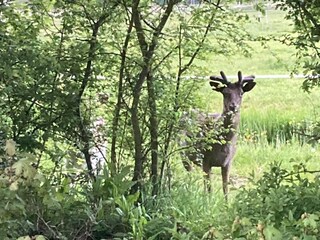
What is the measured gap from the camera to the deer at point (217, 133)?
3.40m

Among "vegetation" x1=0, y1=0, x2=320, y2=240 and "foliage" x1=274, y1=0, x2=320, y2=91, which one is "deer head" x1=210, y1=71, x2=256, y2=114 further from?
"foliage" x1=274, y1=0, x2=320, y2=91

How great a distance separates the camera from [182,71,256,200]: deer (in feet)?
11.2

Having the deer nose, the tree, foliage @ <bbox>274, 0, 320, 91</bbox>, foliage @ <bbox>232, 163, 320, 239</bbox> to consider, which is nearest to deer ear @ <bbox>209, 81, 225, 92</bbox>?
the deer nose

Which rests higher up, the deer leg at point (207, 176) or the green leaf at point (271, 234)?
the green leaf at point (271, 234)

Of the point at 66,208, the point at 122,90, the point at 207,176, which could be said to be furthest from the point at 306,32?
the point at 207,176

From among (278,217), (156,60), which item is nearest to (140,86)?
(156,60)

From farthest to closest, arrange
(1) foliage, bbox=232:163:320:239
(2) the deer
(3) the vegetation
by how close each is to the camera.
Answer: (2) the deer, (3) the vegetation, (1) foliage, bbox=232:163:320:239

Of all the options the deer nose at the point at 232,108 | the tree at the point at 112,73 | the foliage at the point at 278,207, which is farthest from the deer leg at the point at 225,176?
the foliage at the point at 278,207

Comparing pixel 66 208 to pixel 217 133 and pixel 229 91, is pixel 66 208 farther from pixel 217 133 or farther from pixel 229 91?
pixel 229 91

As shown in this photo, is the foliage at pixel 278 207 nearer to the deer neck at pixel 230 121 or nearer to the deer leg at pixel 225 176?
the deer neck at pixel 230 121

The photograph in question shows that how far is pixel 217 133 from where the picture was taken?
350 centimetres

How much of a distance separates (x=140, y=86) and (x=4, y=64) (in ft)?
2.14

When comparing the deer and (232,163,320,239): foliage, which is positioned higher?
the deer

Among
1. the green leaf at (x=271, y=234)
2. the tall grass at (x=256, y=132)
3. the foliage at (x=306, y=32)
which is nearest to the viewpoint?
the green leaf at (x=271, y=234)
